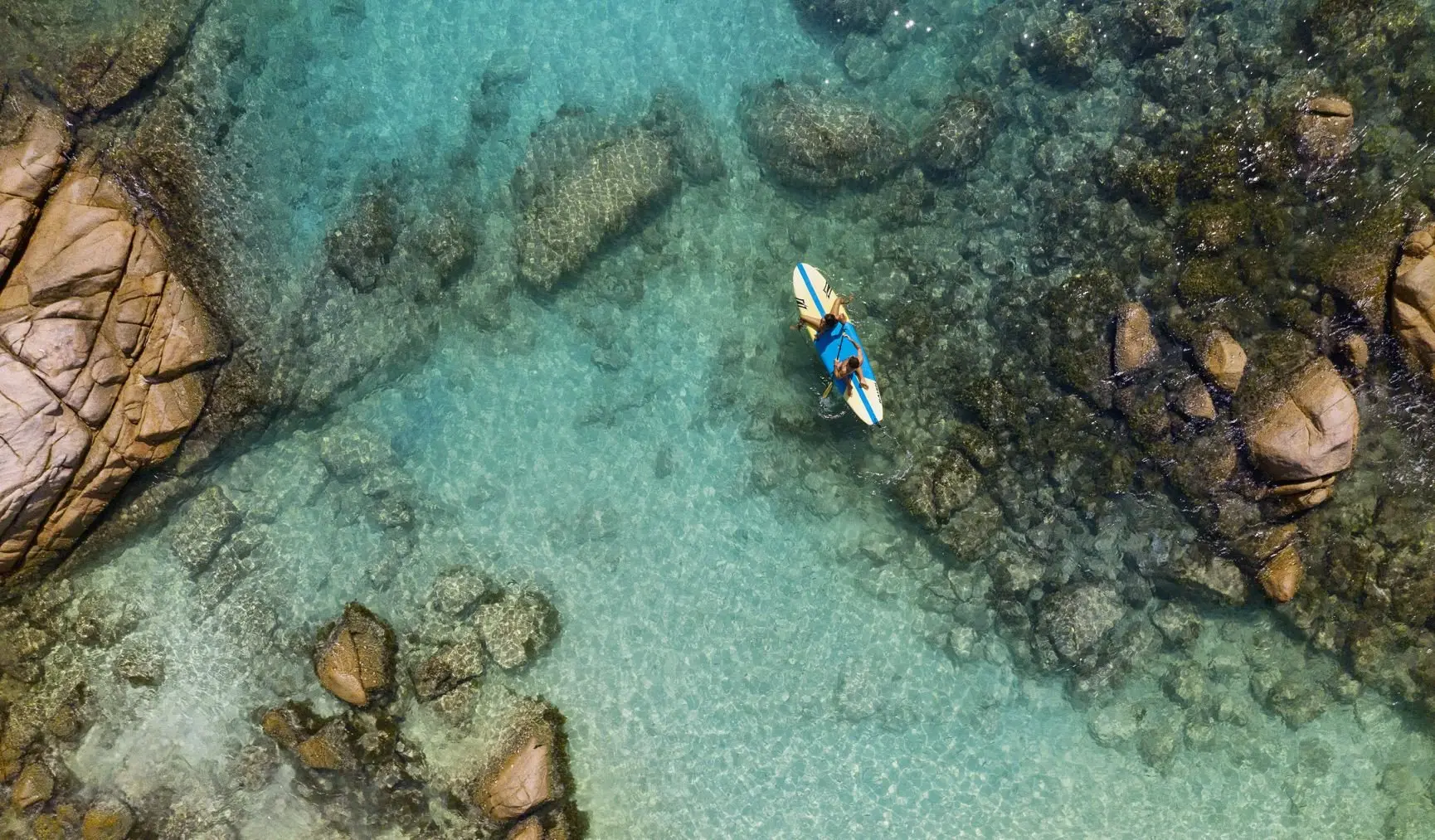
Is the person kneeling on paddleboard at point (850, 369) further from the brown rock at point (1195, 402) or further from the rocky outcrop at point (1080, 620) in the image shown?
the brown rock at point (1195, 402)

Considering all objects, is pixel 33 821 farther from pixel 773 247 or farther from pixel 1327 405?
pixel 1327 405

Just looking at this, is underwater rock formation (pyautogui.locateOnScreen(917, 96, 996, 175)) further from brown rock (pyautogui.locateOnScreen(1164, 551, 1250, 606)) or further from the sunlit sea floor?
brown rock (pyautogui.locateOnScreen(1164, 551, 1250, 606))

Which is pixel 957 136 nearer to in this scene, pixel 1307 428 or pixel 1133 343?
pixel 1133 343

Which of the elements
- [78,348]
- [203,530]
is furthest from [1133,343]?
[78,348]

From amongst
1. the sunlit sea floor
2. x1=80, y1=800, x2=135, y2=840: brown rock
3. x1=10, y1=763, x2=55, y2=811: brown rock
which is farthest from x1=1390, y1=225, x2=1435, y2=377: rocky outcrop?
x1=10, y1=763, x2=55, y2=811: brown rock

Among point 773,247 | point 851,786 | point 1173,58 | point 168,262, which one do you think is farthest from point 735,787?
point 1173,58
